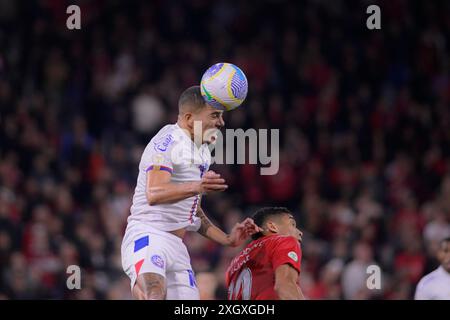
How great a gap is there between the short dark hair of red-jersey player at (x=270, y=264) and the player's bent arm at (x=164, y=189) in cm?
64

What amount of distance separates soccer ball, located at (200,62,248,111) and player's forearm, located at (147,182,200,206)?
0.74 metres

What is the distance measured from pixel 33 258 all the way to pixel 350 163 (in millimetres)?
4607

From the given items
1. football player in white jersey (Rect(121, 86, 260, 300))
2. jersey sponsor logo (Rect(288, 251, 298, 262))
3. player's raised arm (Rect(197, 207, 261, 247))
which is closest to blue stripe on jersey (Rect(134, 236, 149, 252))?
football player in white jersey (Rect(121, 86, 260, 300))

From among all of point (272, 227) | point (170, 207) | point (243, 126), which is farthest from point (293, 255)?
point (243, 126)

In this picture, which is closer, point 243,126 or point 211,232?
point 211,232

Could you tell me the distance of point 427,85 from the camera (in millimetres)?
14344

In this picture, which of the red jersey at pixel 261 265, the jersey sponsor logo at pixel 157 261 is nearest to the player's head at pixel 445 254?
the red jersey at pixel 261 265

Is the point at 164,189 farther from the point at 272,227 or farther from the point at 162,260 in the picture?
the point at 272,227

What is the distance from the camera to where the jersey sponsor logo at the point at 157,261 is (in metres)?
6.38

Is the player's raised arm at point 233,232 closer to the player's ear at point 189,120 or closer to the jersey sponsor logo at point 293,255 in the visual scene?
the jersey sponsor logo at point 293,255

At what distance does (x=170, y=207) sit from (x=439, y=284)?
9.33ft

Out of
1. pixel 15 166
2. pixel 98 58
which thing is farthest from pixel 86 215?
pixel 98 58

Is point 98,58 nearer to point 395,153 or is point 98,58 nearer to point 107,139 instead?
point 107,139

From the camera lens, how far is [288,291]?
5.84m
